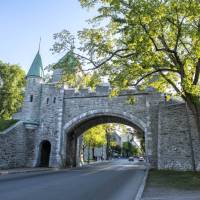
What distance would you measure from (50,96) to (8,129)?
611 cm

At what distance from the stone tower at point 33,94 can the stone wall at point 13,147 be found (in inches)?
80.5

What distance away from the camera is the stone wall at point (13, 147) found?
23.7 metres

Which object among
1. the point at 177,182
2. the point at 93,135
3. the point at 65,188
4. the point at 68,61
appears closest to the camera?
the point at 65,188

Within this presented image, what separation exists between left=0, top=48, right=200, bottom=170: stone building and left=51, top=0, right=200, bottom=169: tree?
21.6ft

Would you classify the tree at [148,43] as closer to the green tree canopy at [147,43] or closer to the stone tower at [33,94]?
the green tree canopy at [147,43]

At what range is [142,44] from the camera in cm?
1366

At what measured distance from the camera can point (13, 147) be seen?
82.9 ft

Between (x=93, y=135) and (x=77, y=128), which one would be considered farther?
(x=93, y=135)

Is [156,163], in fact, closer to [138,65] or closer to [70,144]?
[70,144]

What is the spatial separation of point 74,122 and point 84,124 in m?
3.04

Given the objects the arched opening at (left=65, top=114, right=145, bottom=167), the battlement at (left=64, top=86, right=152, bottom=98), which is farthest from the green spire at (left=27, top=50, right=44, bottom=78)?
the arched opening at (left=65, top=114, right=145, bottom=167)

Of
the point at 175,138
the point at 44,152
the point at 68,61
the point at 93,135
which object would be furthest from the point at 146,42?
the point at 93,135

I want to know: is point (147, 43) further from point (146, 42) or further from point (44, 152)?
point (44, 152)

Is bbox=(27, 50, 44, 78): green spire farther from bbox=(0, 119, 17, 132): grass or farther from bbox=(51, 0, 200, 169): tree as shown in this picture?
bbox=(51, 0, 200, 169): tree
